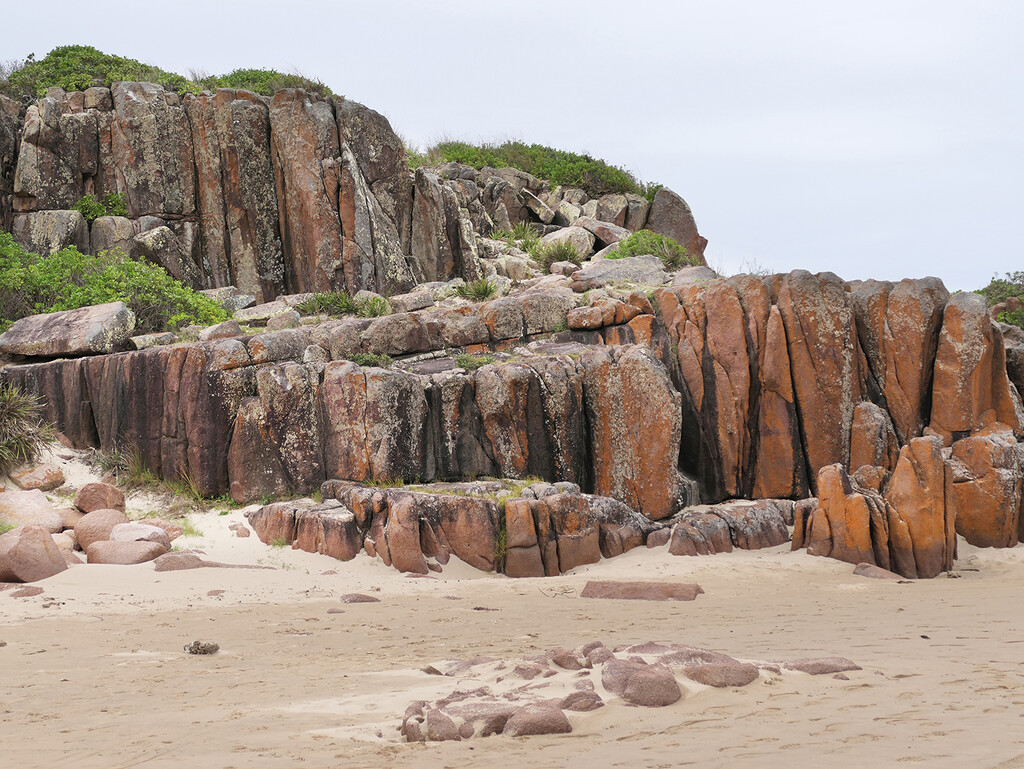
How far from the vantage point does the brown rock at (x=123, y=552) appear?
10.6 m

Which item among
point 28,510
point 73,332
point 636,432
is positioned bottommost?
A: point 28,510

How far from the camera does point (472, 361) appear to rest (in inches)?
557

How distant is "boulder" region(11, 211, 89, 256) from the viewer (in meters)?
21.6

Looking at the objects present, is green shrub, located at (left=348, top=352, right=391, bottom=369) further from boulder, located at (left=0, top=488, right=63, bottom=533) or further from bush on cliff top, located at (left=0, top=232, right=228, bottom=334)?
bush on cliff top, located at (left=0, top=232, right=228, bottom=334)

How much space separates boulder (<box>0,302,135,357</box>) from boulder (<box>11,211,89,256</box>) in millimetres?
6054

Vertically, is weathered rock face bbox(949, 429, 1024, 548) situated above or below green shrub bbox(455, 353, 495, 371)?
below

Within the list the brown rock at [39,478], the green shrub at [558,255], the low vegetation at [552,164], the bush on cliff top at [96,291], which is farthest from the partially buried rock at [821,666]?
the low vegetation at [552,164]

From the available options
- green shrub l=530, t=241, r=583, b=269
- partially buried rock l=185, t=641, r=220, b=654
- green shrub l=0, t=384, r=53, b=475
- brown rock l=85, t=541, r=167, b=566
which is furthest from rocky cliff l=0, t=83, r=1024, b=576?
green shrub l=530, t=241, r=583, b=269

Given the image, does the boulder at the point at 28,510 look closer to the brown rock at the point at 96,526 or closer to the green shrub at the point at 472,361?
the brown rock at the point at 96,526

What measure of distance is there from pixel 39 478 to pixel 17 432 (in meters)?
0.91

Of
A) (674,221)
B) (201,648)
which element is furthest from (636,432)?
(674,221)

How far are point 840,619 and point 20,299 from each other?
57.8ft

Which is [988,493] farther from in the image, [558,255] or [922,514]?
[558,255]

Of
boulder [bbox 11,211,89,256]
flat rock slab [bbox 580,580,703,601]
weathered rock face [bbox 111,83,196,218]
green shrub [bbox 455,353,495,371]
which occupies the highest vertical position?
weathered rock face [bbox 111,83,196,218]
